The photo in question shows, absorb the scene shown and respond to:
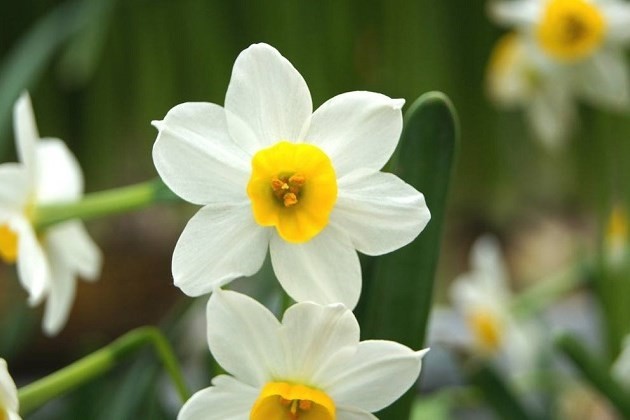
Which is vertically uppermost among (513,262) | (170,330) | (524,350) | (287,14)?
(287,14)

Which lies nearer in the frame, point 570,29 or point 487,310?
point 570,29

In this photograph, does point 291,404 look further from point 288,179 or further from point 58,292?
point 58,292

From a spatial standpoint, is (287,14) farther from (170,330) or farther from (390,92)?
(170,330)

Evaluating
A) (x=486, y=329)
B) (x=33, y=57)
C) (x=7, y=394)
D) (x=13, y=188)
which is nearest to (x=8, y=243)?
(x=13, y=188)

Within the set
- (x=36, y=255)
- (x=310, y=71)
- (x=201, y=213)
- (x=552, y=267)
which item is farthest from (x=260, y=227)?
(x=552, y=267)

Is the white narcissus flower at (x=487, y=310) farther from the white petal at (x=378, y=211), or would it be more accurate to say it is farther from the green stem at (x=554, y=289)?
the white petal at (x=378, y=211)
